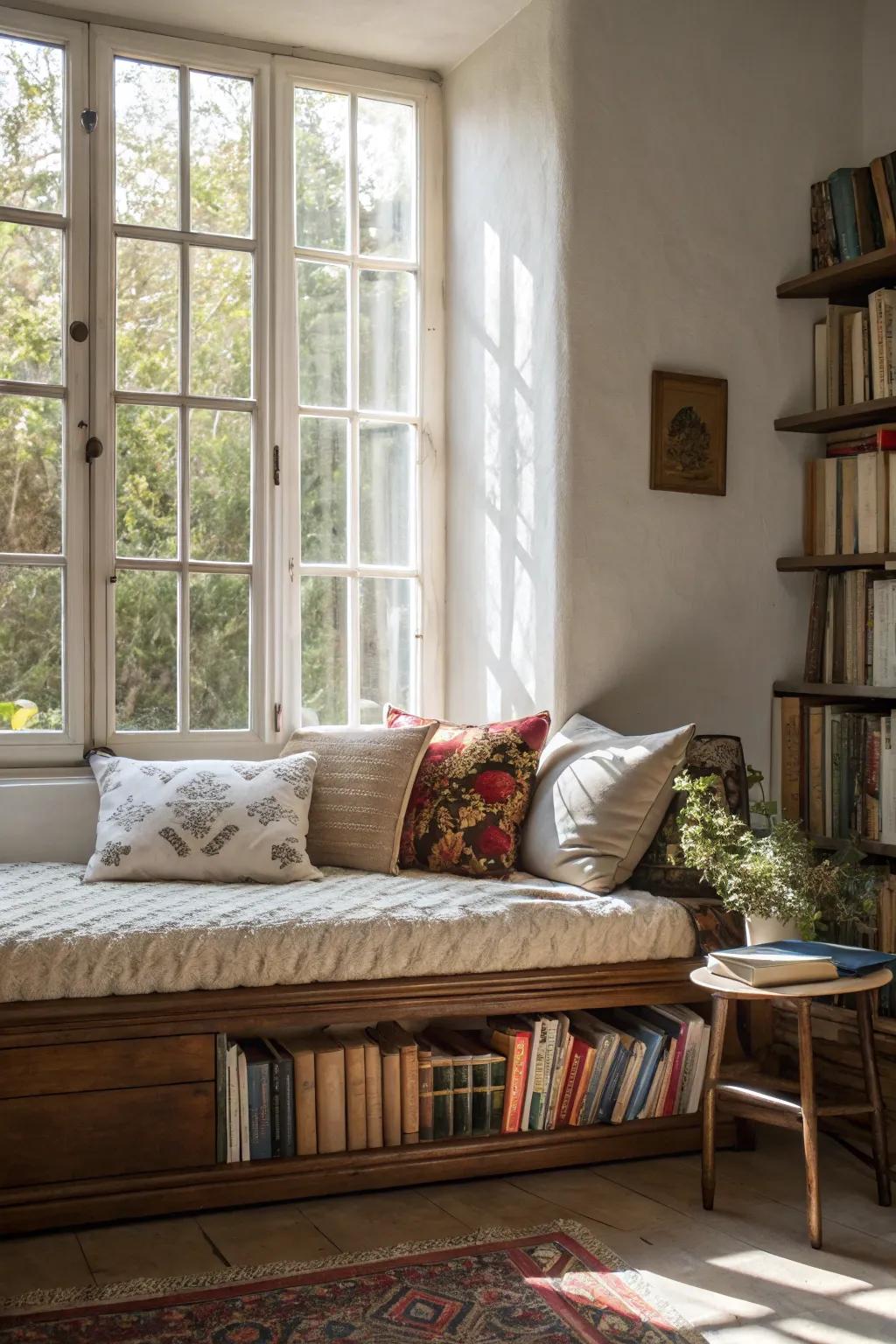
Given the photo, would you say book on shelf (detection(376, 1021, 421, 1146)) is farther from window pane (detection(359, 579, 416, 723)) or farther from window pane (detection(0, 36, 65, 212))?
window pane (detection(0, 36, 65, 212))

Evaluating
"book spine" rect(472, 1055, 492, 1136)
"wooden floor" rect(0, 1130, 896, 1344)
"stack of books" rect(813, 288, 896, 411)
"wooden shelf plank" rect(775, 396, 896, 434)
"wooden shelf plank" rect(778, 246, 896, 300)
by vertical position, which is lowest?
"wooden floor" rect(0, 1130, 896, 1344)

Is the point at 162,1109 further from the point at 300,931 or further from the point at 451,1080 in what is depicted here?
the point at 451,1080

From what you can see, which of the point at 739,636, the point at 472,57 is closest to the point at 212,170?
the point at 472,57

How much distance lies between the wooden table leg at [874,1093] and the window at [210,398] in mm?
1670

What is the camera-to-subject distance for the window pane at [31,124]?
3416 millimetres

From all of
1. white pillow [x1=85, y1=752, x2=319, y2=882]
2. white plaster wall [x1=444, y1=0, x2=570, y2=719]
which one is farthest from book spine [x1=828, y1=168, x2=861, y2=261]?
white pillow [x1=85, y1=752, x2=319, y2=882]

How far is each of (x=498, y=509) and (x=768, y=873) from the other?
138 centimetres

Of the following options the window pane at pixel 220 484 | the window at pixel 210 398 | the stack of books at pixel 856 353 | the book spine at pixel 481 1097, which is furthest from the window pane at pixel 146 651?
the stack of books at pixel 856 353

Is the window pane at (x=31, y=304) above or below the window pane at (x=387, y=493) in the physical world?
above

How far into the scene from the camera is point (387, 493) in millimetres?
3850

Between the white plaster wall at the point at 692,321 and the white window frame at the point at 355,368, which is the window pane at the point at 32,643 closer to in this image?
the white window frame at the point at 355,368

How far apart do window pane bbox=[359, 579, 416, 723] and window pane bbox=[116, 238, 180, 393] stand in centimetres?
82

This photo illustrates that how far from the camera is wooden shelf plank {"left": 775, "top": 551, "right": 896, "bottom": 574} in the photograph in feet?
10.4

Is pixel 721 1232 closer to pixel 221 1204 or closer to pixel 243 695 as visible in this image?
pixel 221 1204
